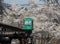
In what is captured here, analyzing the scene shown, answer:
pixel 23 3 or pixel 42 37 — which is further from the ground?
pixel 23 3

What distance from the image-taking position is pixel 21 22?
Answer: 5.53m

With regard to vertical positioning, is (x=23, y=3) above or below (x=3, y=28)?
above

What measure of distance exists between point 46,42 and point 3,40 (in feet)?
6.31

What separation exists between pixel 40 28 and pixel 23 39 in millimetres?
1696

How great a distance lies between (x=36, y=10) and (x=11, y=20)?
30.1 inches

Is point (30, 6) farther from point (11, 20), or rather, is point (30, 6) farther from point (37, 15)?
point (11, 20)

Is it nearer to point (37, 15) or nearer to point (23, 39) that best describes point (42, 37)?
point (37, 15)

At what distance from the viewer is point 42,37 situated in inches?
217

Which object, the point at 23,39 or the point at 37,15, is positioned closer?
the point at 23,39

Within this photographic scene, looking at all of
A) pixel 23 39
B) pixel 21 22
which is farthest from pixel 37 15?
pixel 23 39

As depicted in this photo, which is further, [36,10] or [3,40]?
[36,10]

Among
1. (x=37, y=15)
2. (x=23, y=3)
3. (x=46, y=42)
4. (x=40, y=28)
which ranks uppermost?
(x=23, y=3)

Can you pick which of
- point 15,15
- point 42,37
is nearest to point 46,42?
point 42,37

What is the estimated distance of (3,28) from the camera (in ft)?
12.9
